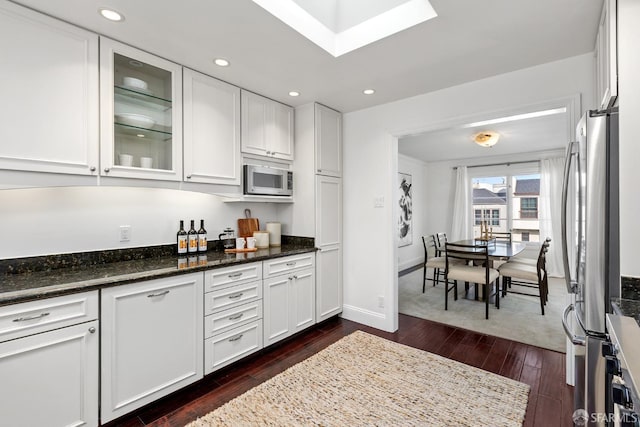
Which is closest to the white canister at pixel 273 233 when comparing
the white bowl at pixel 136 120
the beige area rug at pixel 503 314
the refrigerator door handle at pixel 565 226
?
the white bowl at pixel 136 120

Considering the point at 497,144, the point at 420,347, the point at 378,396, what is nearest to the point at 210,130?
the point at 378,396

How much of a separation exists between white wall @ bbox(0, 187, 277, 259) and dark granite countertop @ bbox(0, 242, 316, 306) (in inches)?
6.1

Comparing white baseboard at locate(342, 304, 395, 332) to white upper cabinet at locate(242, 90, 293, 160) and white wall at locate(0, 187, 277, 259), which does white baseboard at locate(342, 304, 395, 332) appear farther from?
white upper cabinet at locate(242, 90, 293, 160)

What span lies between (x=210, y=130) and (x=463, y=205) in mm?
5852

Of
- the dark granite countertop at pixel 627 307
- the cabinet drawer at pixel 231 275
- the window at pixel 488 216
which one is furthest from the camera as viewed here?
the window at pixel 488 216

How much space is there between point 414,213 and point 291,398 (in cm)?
535

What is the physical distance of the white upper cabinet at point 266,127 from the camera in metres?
2.84

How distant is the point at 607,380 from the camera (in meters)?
1.26

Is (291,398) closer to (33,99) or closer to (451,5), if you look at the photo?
(33,99)

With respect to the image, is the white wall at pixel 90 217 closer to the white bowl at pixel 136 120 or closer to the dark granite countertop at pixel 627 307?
the white bowl at pixel 136 120

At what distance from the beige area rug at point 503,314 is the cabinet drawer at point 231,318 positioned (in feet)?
6.89

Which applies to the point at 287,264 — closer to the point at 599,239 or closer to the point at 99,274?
the point at 99,274

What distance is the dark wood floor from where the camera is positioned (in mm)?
1894

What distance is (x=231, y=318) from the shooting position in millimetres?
2357
